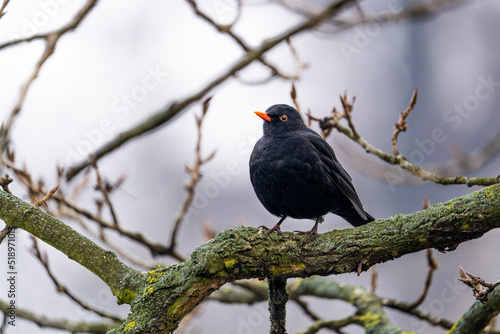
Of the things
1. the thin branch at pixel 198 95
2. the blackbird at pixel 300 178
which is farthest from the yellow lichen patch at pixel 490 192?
the thin branch at pixel 198 95

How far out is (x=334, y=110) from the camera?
3.49 metres

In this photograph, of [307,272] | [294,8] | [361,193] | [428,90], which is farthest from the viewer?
[428,90]

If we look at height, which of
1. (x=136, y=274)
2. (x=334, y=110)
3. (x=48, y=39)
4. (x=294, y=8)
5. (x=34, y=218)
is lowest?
(x=136, y=274)

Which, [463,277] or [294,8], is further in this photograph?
[294,8]

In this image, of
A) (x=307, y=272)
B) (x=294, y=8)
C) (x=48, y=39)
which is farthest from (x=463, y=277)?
(x=294, y=8)

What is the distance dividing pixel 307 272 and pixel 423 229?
0.57 metres

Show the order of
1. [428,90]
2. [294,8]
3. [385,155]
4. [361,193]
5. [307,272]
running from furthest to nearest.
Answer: [428,90]
[361,193]
[294,8]
[385,155]
[307,272]

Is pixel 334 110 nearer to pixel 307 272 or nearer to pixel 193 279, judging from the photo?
pixel 307 272

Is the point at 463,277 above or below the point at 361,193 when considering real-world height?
below

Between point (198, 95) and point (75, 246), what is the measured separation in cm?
194

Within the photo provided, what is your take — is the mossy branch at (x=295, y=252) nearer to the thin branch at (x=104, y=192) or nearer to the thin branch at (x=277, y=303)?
the thin branch at (x=277, y=303)

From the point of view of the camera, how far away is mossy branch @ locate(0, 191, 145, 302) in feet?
7.37

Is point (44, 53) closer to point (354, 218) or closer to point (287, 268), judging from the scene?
point (287, 268)

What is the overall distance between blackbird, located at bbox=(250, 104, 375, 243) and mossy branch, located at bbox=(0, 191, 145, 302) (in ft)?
3.57
